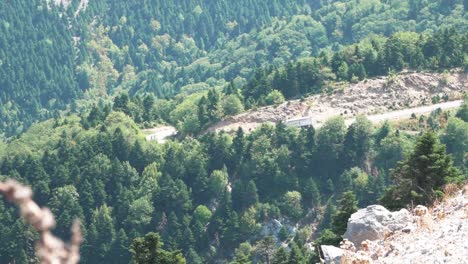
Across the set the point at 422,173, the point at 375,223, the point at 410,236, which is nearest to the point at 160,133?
the point at 422,173

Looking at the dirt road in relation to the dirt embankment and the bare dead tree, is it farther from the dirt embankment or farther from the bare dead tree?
the bare dead tree

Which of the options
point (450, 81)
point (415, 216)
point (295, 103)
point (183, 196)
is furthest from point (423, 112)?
point (415, 216)

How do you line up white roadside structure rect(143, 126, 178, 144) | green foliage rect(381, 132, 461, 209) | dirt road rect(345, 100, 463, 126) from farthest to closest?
1. white roadside structure rect(143, 126, 178, 144)
2. dirt road rect(345, 100, 463, 126)
3. green foliage rect(381, 132, 461, 209)

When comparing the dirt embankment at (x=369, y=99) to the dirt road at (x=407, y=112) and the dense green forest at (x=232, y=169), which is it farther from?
the dense green forest at (x=232, y=169)

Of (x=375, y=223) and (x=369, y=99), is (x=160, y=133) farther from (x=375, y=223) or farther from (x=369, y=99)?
(x=375, y=223)

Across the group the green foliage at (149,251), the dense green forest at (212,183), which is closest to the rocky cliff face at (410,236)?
the green foliage at (149,251)

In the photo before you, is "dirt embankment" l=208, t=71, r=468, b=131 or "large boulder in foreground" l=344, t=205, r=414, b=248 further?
"dirt embankment" l=208, t=71, r=468, b=131

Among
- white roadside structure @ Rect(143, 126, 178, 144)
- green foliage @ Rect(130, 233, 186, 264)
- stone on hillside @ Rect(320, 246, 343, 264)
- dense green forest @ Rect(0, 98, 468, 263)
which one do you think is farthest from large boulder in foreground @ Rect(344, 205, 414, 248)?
white roadside structure @ Rect(143, 126, 178, 144)
